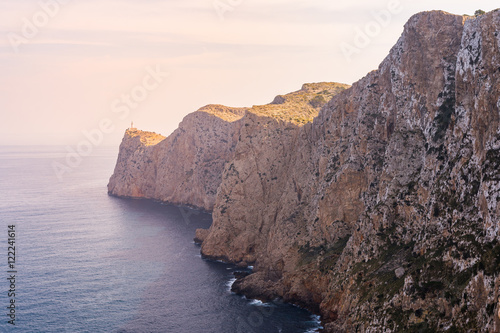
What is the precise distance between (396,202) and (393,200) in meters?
0.71

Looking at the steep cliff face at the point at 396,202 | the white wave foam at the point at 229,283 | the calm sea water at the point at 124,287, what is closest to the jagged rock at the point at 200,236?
the calm sea water at the point at 124,287

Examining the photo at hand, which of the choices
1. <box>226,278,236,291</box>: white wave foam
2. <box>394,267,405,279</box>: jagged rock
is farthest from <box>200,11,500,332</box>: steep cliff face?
<box>226,278,236,291</box>: white wave foam

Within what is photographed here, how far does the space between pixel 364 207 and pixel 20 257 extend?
92877mm

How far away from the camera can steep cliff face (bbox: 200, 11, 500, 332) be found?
70625 millimetres

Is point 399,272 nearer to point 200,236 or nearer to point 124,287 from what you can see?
point 124,287

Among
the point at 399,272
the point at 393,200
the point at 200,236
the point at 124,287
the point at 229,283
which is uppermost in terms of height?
the point at 393,200

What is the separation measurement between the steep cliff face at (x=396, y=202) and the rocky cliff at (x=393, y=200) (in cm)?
24

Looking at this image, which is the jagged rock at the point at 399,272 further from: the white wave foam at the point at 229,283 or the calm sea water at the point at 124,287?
the white wave foam at the point at 229,283

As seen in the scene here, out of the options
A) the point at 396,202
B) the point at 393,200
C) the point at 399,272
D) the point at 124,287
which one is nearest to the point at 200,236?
the point at 124,287

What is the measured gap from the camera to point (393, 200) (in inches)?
3733

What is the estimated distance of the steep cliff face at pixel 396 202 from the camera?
70.6 metres

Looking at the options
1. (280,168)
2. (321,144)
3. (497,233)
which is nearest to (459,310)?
(497,233)

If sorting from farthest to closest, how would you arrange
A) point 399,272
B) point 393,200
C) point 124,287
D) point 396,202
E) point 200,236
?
1. point 200,236
2. point 124,287
3. point 393,200
4. point 396,202
5. point 399,272

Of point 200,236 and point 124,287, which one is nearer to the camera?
point 124,287
